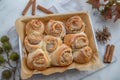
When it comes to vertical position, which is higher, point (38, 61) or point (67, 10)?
point (67, 10)

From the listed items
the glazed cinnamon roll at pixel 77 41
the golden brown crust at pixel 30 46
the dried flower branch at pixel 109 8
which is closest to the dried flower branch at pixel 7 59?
the golden brown crust at pixel 30 46

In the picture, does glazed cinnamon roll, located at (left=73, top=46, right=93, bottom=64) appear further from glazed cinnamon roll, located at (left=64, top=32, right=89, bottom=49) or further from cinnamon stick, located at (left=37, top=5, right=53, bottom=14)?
cinnamon stick, located at (left=37, top=5, right=53, bottom=14)

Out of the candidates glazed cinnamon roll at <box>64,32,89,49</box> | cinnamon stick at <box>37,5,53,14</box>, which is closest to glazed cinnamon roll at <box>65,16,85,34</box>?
glazed cinnamon roll at <box>64,32,89,49</box>

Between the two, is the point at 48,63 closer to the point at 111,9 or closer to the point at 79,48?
the point at 79,48

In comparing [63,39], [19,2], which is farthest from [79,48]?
[19,2]

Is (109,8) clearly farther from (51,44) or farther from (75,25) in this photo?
(51,44)

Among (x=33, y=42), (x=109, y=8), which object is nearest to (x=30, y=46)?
(x=33, y=42)
